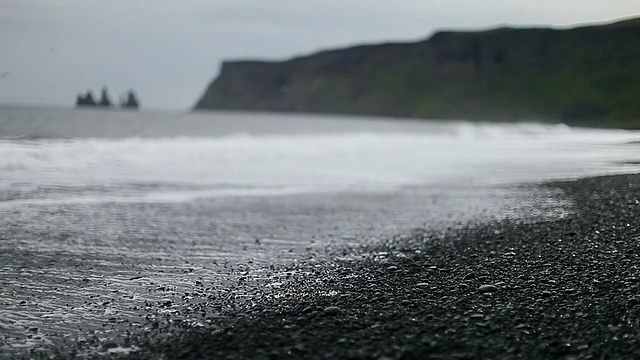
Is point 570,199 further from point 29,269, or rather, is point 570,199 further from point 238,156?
point 238,156

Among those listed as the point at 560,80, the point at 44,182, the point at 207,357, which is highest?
the point at 560,80

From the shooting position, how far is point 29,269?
8727 mm

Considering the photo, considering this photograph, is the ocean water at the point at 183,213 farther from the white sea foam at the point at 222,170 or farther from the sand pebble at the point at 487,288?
the sand pebble at the point at 487,288

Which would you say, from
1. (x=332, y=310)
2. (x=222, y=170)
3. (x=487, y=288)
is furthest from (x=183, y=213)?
(x=222, y=170)

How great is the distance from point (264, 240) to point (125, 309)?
449 centimetres

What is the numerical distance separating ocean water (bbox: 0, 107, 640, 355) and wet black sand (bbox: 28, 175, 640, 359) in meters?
0.66

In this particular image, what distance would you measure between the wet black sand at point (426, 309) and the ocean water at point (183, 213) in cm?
66

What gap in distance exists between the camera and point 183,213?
14062mm

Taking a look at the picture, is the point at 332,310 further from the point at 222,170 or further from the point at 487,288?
the point at 222,170

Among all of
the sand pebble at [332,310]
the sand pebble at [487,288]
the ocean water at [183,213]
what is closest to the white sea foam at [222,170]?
the ocean water at [183,213]

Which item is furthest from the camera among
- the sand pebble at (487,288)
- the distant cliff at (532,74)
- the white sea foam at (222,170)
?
the distant cliff at (532,74)

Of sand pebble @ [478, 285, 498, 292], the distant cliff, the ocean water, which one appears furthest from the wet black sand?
the distant cliff

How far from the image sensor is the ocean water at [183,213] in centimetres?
768

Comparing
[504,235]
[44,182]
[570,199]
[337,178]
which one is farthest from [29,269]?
[337,178]
